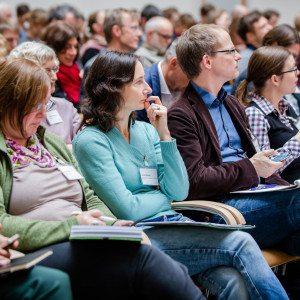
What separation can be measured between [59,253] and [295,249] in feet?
3.99

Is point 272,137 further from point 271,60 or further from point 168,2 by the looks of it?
point 168,2

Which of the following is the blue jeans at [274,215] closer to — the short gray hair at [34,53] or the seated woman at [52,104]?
the seated woman at [52,104]

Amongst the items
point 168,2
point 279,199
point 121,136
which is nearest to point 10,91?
point 121,136

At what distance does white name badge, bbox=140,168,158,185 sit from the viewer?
215cm

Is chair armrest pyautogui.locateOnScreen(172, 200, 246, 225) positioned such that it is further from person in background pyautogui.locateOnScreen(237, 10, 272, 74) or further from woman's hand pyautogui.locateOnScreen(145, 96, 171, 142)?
person in background pyautogui.locateOnScreen(237, 10, 272, 74)

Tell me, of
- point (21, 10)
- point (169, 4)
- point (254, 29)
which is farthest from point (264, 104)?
point (169, 4)

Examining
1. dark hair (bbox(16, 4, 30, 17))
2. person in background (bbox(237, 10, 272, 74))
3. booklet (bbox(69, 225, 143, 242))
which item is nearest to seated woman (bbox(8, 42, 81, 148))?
booklet (bbox(69, 225, 143, 242))

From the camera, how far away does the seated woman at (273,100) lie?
291cm

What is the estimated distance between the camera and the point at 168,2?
9.84m

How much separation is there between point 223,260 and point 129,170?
1.76 ft

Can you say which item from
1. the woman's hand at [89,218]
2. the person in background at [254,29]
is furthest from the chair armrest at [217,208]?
the person in background at [254,29]

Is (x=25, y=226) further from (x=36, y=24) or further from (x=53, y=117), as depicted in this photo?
(x=36, y=24)

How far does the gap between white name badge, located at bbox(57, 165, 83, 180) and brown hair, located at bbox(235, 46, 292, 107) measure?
1.45m

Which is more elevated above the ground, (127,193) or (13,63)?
(13,63)
